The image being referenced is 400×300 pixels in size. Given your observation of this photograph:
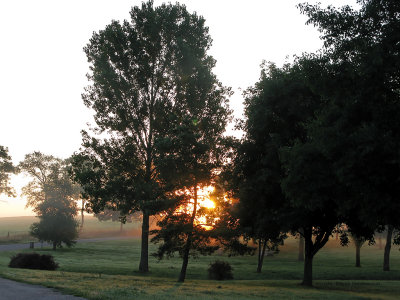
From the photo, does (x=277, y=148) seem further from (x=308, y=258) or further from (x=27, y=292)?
(x=27, y=292)

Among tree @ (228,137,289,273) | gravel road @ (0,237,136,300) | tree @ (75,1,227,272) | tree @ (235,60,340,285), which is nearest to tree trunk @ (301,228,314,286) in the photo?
tree @ (235,60,340,285)

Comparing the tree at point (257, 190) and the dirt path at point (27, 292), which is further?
the tree at point (257, 190)

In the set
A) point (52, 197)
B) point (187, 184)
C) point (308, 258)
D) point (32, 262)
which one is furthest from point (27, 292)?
point (52, 197)

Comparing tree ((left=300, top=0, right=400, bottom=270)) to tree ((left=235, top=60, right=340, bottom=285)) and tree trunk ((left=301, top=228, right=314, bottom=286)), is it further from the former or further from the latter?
tree trunk ((left=301, top=228, right=314, bottom=286))

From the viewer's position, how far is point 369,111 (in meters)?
16.6

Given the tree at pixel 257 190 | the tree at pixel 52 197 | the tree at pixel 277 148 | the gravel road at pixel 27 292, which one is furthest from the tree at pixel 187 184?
the tree at pixel 52 197

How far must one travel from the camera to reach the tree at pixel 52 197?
62.7 metres

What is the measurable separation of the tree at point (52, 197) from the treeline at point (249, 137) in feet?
102

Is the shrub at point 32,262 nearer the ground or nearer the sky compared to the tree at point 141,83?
nearer the ground

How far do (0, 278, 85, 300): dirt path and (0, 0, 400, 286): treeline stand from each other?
1084 cm

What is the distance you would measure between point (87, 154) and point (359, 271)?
31883mm

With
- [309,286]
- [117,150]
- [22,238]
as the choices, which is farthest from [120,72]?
[22,238]

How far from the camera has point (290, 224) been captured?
24.7 meters

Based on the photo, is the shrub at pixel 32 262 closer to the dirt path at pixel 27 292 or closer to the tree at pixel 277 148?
the dirt path at pixel 27 292
